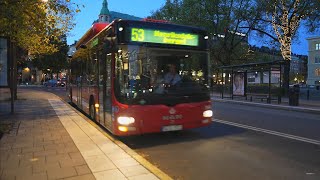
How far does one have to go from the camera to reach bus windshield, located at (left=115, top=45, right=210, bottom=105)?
8125 millimetres

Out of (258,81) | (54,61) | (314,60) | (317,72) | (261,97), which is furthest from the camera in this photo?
(314,60)

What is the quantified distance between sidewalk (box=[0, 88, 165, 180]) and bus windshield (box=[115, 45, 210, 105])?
4.23 ft

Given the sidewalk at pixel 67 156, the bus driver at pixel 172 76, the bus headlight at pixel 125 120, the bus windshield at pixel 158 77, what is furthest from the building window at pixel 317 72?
the bus headlight at pixel 125 120

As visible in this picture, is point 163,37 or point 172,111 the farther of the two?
point 163,37

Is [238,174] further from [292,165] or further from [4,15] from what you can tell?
[4,15]

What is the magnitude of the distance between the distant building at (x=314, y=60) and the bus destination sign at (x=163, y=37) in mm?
89499

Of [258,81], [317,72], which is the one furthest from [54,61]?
[317,72]

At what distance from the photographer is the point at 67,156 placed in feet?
22.8

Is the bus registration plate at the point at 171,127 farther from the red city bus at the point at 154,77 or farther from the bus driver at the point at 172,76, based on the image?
the bus driver at the point at 172,76

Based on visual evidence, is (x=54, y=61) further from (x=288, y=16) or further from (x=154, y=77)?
(x=154, y=77)

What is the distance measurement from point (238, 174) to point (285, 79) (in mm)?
21592

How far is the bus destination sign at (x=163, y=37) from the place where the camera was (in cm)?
834

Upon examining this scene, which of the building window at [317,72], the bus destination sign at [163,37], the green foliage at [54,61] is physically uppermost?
the green foliage at [54,61]

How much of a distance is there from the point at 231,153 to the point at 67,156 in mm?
3390
